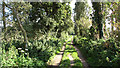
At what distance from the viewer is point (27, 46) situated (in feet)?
31.3

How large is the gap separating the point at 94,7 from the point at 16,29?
28.8 feet

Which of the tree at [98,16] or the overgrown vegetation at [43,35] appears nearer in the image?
the overgrown vegetation at [43,35]

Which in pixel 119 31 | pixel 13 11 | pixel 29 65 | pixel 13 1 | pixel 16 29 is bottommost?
pixel 29 65

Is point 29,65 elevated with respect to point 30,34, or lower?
lower

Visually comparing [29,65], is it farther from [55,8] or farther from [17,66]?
[55,8]

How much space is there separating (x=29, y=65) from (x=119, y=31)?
4862 millimetres

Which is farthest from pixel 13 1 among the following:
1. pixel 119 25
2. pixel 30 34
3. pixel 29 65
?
pixel 119 25

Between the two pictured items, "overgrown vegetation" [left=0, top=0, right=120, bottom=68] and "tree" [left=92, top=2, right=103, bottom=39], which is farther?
"tree" [left=92, top=2, right=103, bottom=39]

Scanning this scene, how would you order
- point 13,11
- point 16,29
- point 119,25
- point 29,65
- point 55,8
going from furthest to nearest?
point 55,8 → point 16,29 → point 13,11 → point 29,65 → point 119,25

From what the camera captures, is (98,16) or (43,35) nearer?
(98,16)

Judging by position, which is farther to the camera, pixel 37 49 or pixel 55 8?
pixel 55 8

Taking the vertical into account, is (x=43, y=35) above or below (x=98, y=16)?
below

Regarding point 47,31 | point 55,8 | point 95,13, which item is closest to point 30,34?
point 47,31

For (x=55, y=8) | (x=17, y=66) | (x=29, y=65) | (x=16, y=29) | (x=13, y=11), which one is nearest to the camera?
(x=17, y=66)
